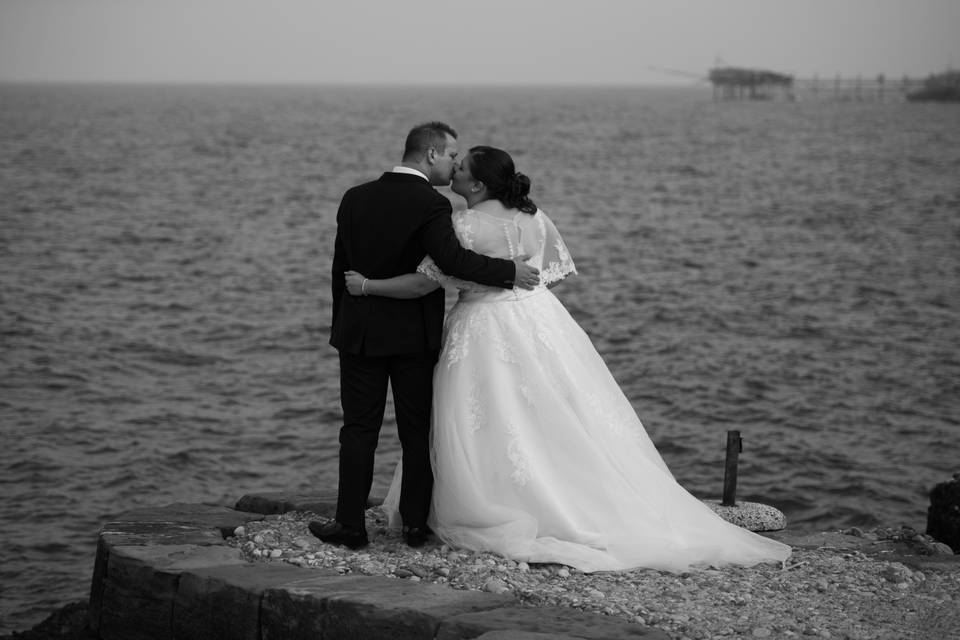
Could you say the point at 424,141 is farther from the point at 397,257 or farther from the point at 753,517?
the point at 753,517

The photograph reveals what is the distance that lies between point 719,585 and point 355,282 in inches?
99.4

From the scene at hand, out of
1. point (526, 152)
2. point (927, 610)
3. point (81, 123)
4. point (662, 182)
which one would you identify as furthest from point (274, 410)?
point (81, 123)

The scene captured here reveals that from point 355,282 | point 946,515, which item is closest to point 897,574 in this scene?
point 946,515

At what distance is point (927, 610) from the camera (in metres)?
5.91

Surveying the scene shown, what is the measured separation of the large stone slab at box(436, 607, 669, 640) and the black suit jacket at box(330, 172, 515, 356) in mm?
1656

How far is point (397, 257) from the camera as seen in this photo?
646cm

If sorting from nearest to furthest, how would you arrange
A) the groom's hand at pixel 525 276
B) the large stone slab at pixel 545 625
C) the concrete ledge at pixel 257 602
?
the large stone slab at pixel 545 625 → the concrete ledge at pixel 257 602 → the groom's hand at pixel 525 276

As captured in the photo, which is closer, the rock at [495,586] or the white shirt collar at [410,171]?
the rock at [495,586]

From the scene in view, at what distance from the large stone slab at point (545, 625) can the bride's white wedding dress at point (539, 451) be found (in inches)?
31.9

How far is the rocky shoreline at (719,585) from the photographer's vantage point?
558cm

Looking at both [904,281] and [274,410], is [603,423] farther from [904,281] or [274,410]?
[904,281]

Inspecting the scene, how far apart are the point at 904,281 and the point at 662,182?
78.5 ft

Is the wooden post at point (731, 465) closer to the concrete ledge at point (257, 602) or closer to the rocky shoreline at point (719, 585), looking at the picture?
the rocky shoreline at point (719, 585)

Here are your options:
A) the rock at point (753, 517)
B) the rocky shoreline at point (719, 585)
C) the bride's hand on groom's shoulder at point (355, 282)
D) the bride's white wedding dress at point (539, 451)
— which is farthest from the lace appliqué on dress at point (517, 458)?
the rock at point (753, 517)
